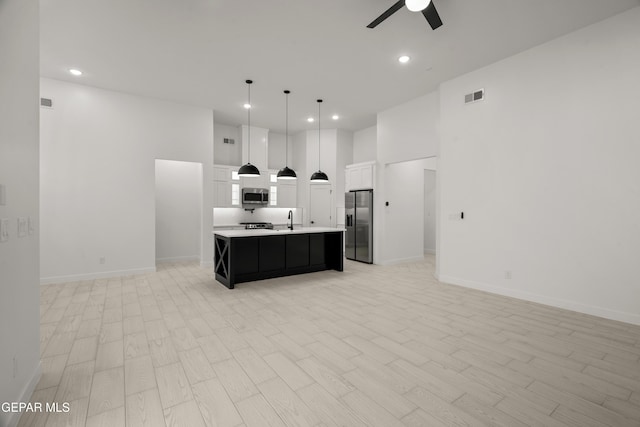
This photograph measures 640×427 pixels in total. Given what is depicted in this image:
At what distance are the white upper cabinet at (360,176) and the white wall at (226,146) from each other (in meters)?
3.10

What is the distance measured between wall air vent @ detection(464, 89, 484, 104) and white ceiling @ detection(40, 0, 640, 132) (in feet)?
1.38

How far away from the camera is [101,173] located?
5.69m

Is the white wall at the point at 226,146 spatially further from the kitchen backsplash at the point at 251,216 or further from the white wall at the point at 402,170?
the white wall at the point at 402,170

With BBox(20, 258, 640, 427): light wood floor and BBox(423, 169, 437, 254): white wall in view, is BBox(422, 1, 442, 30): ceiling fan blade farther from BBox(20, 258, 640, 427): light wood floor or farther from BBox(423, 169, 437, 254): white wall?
BBox(423, 169, 437, 254): white wall

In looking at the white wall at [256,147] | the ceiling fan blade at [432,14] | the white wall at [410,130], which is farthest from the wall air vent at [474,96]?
the white wall at [256,147]

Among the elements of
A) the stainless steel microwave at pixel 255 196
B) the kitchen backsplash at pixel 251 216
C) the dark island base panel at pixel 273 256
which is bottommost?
the dark island base panel at pixel 273 256

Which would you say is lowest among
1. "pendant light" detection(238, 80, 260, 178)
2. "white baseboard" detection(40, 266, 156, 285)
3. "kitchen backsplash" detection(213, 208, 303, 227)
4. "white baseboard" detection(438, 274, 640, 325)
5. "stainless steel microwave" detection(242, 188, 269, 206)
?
"white baseboard" detection(438, 274, 640, 325)

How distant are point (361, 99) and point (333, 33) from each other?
2556 mm

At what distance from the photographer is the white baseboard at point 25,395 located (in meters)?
1.67

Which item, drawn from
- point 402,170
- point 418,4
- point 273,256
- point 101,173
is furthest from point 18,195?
point 402,170

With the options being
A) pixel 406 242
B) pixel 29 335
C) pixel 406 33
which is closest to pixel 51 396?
pixel 29 335

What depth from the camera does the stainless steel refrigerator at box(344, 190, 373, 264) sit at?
7.35 m

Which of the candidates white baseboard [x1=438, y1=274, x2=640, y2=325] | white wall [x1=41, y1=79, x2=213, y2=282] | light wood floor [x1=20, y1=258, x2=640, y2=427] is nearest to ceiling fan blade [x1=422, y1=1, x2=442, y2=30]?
light wood floor [x1=20, y1=258, x2=640, y2=427]

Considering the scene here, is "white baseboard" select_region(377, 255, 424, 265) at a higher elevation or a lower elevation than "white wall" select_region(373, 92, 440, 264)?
lower
